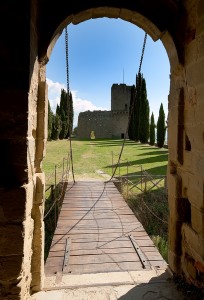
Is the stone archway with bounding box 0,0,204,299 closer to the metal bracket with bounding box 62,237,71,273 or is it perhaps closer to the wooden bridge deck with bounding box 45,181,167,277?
the metal bracket with bounding box 62,237,71,273

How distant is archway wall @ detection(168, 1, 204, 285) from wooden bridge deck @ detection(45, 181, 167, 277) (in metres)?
1.00

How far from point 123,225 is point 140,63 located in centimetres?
343

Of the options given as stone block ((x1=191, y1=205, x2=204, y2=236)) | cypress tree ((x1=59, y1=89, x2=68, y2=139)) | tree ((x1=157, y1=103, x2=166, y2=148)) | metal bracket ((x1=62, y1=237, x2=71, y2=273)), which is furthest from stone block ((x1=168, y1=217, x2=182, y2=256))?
cypress tree ((x1=59, y1=89, x2=68, y2=139))

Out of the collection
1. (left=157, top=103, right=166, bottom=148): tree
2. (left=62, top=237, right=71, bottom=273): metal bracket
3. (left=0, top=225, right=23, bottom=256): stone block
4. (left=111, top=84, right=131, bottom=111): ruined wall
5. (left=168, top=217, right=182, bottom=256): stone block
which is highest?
(left=111, top=84, right=131, bottom=111): ruined wall

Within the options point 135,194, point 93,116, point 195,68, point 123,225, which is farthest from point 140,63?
point 93,116

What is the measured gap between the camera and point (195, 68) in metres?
2.74

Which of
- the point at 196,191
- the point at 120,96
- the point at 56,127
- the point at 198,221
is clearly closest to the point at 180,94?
the point at 196,191

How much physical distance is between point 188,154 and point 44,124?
164 cm

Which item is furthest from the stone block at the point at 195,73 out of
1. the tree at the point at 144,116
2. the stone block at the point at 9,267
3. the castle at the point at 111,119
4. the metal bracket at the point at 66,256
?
the castle at the point at 111,119

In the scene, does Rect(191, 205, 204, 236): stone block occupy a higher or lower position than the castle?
lower

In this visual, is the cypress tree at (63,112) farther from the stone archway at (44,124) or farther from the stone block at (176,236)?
the stone block at (176,236)

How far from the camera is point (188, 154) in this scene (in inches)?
116

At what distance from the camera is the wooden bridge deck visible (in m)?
3.92

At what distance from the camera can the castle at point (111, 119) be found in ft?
144
